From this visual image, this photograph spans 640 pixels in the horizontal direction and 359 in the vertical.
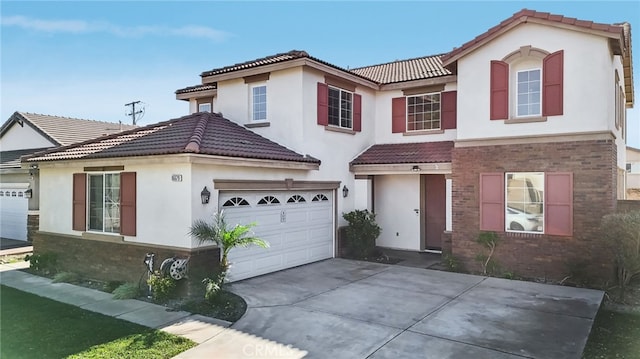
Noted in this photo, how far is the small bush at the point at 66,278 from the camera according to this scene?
11.2m

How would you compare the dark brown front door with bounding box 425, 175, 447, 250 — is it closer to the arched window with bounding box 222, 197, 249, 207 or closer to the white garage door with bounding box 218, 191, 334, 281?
the white garage door with bounding box 218, 191, 334, 281

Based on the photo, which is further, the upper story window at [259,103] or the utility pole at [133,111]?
the utility pole at [133,111]

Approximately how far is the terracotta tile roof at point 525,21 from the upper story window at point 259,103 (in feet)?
18.9


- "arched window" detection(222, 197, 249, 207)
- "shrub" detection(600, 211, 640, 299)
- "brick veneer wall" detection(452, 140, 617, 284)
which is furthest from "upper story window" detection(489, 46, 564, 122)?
"arched window" detection(222, 197, 249, 207)

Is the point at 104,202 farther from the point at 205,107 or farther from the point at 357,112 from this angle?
the point at 357,112

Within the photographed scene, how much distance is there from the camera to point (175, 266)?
9.34 metres

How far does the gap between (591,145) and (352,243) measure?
7.48m

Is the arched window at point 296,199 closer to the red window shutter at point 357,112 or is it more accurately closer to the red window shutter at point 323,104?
the red window shutter at point 323,104

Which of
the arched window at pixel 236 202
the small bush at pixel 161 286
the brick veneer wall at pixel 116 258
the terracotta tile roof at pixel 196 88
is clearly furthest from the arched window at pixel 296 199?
the terracotta tile roof at pixel 196 88

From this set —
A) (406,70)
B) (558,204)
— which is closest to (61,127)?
(406,70)

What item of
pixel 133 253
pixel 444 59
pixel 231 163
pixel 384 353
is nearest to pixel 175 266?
pixel 133 253

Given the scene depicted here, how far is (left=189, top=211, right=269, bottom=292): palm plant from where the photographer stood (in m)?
9.16

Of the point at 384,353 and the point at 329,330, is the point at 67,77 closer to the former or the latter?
Answer: the point at 329,330

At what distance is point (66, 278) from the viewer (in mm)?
11336
